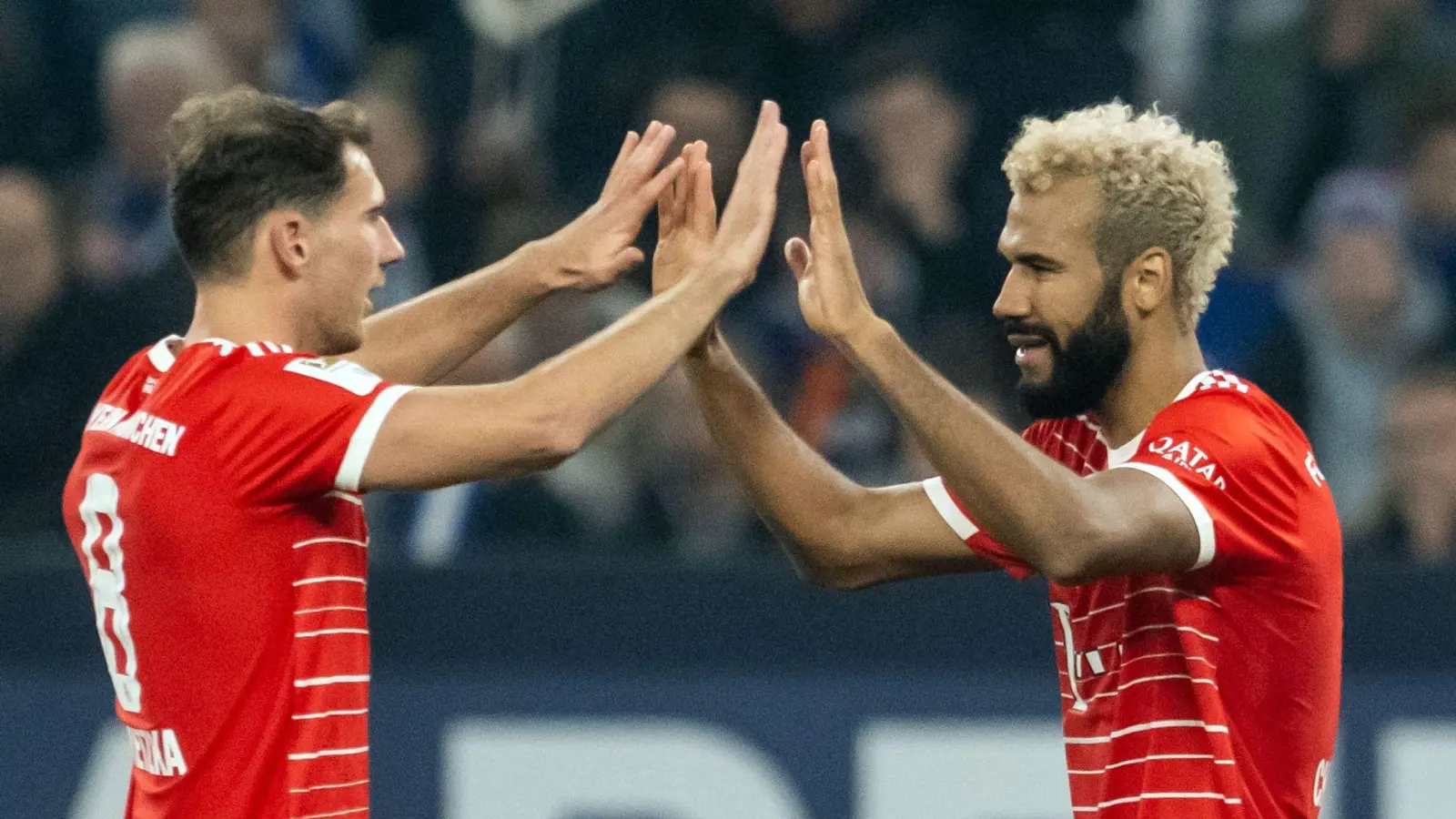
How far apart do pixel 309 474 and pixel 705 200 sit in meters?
1.02

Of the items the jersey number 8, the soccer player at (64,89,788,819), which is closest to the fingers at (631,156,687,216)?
the soccer player at (64,89,788,819)

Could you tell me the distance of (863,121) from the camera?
6.39 metres

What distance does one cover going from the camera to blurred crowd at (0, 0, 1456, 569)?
5746 mm

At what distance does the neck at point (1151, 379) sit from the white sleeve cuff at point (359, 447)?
1.20 m

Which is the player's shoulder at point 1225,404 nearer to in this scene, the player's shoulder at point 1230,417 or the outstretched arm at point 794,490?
the player's shoulder at point 1230,417

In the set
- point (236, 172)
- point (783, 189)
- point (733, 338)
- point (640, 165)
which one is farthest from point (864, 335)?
point (783, 189)

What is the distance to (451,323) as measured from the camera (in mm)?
3924

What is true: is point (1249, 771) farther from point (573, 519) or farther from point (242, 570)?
point (573, 519)

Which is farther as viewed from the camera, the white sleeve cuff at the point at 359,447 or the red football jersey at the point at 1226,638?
the red football jersey at the point at 1226,638

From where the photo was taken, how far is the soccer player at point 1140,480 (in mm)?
3102

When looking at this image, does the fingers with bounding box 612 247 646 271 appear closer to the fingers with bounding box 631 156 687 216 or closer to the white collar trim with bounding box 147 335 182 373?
the fingers with bounding box 631 156 687 216

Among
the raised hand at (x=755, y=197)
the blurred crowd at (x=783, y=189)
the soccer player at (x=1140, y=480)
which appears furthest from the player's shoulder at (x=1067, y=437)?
the blurred crowd at (x=783, y=189)

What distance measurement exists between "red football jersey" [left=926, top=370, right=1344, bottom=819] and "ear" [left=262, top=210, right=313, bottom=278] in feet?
4.32

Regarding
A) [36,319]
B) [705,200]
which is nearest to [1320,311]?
[705,200]
